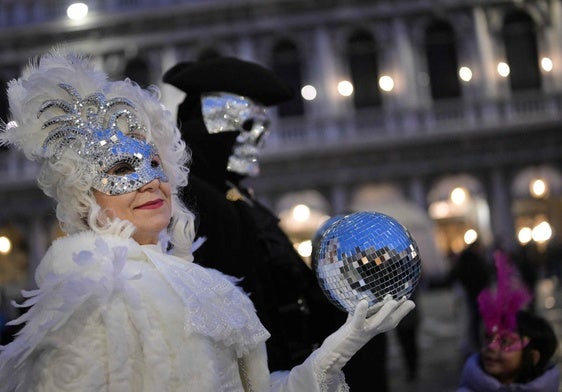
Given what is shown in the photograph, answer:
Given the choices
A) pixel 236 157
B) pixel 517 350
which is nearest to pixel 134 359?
pixel 236 157

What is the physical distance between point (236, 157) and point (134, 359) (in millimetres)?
1735

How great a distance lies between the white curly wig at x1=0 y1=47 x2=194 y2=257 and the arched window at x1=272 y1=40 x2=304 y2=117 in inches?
668

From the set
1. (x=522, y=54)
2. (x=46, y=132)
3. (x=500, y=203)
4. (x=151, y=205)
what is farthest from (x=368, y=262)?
(x=522, y=54)

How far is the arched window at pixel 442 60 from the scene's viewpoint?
63.0ft

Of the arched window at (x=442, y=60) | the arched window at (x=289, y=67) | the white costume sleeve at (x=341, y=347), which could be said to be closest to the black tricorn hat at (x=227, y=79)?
the white costume sleeve at (x=341, y=347)

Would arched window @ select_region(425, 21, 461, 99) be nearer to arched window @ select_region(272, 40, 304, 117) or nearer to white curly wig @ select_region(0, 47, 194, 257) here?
arched window @ select_region(272, 40, 304, 117)

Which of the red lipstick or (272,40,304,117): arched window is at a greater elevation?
(272,40,304,117): arched window

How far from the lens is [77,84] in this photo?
2246mm

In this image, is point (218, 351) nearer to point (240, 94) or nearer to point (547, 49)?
point (240, 94)

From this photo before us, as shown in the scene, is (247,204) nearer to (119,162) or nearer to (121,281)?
(119,162)

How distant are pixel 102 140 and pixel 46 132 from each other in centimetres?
14

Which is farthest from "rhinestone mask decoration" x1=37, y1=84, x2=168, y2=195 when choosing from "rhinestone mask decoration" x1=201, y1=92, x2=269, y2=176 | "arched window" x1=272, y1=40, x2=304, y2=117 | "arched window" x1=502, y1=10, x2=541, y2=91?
"arched window" x1=502, y1=10, x2=541, y2=91

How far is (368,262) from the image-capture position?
2172 millimetres

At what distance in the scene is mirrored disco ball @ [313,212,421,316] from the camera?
2.14 metres
